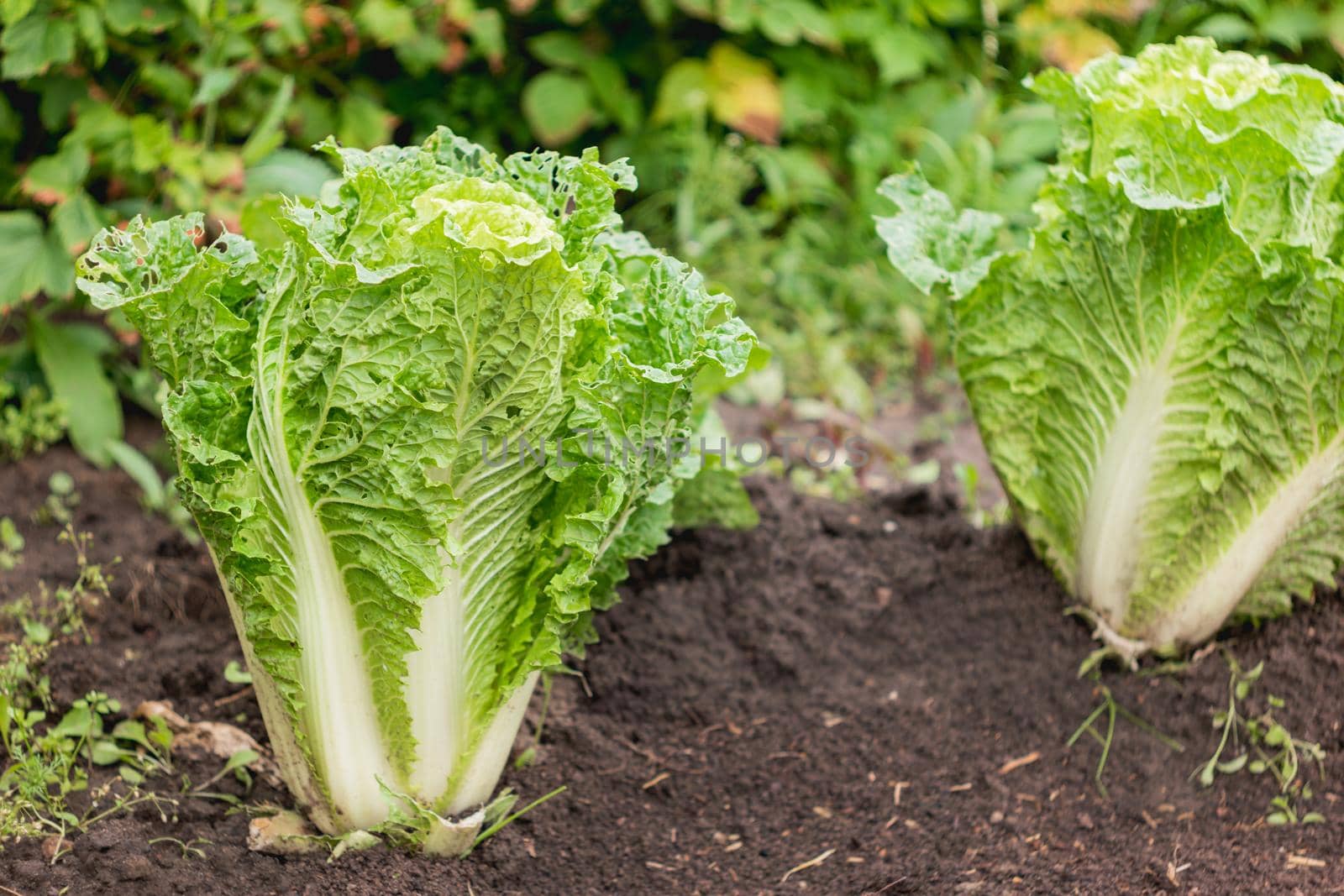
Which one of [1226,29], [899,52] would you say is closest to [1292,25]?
[1226,29]

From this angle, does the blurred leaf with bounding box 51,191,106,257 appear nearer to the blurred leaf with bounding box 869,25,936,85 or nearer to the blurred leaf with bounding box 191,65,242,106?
the blurred leaf with bounding box 191,65,242,106

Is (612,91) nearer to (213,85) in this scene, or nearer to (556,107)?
(556,107)

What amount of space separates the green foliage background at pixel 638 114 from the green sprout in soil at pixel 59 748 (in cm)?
135

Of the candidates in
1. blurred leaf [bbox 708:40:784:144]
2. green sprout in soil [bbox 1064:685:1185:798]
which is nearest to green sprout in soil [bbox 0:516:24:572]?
green sprout in soil [bbox 1064:685:1185:798]

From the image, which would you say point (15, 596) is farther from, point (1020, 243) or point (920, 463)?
point (1020, 243)

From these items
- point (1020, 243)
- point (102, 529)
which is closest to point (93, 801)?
point (102, 529)

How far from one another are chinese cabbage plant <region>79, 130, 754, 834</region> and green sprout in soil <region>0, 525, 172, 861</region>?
515mm

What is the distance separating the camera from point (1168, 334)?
3496 millimetres

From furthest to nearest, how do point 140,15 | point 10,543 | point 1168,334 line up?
point 140,15, point 10,543, point 1168,334

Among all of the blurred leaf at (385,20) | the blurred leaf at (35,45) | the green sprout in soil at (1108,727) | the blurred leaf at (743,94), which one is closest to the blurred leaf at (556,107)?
the blurred leaf at (743,94)

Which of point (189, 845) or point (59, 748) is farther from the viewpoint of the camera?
point (59, 748)

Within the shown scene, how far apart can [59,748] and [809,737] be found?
2.02m

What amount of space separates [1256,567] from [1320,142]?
1229mm

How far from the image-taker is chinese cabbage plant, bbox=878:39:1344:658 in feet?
10.7
